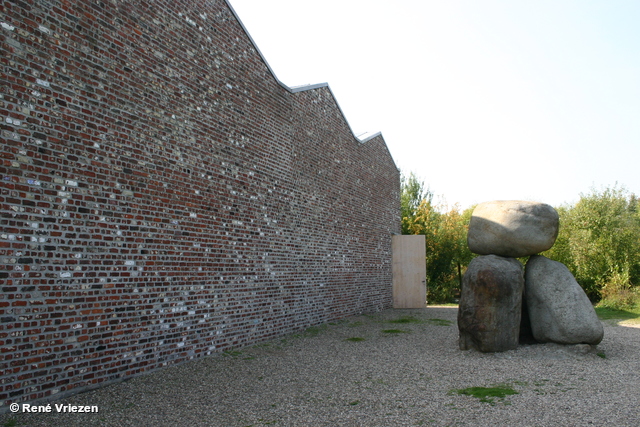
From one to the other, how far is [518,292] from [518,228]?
1005 millimetres

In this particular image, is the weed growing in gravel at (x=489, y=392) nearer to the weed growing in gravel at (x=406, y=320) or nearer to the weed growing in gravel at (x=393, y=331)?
the weed growing in gravel at (x=393, y=331)

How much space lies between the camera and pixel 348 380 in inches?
222

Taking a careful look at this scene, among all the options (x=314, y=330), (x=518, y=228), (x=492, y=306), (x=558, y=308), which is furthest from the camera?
(x=314, y=330)

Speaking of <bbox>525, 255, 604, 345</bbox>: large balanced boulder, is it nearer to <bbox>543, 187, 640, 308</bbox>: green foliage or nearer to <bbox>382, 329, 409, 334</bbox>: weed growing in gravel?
<bbox>382, 329, 409, 334</bbox>: weed growing in gravel

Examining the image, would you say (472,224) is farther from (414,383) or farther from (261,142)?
(261,142)

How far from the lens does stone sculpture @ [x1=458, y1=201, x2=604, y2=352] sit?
22.9 ft

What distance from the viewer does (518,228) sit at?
291 inches

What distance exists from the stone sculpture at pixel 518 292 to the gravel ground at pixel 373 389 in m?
0.27

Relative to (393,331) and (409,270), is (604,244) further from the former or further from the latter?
(393,331)

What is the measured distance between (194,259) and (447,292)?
621 inches

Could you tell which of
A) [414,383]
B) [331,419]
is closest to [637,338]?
[414,383]

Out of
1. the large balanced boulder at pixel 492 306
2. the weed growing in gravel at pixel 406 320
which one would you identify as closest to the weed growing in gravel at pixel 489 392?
the large balanced boulder at pixel 492 306

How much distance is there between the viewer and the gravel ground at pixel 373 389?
4141 mm

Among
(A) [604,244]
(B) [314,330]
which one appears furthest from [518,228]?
(A) [604,244]
